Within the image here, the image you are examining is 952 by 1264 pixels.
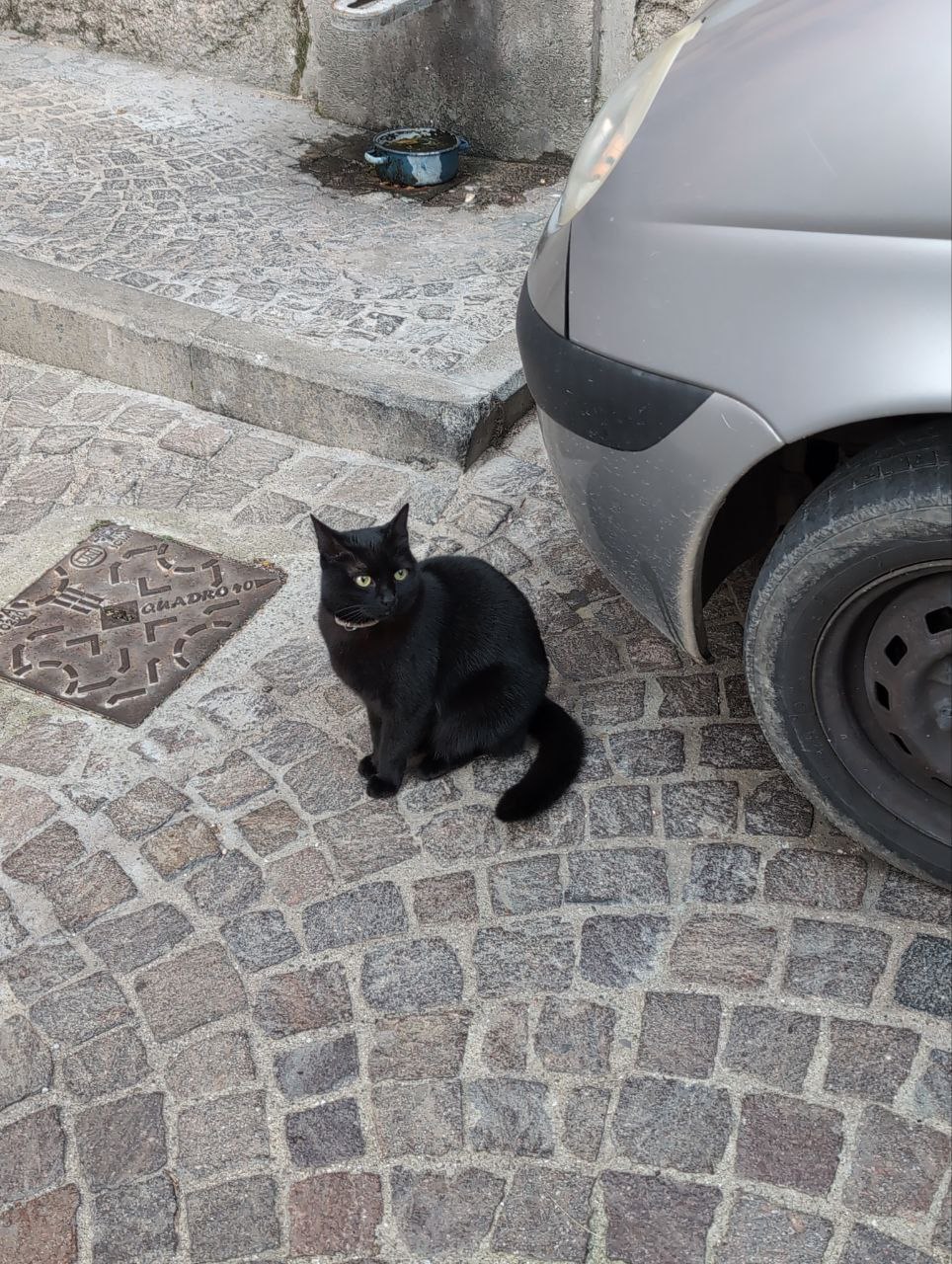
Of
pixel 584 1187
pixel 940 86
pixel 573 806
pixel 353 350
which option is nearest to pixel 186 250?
pixel 353 350

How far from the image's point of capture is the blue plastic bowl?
5.66 m

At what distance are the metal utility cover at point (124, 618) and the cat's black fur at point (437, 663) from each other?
0.72 meters

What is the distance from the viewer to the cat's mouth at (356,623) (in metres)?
2.83

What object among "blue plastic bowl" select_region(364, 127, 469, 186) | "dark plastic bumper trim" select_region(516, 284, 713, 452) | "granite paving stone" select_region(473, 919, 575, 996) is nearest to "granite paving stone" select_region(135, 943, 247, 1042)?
"granite paving stone" select_region(473, 919, 575, 996)

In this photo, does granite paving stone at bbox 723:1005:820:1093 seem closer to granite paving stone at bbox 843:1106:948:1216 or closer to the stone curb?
granite paving stone at bbox 843:1106:948:1216

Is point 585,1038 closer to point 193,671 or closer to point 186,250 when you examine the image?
point 193,671

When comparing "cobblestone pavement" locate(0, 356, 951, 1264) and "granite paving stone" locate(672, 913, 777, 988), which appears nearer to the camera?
"cobblestone pavement" locate(0, 356, 951, 1264)

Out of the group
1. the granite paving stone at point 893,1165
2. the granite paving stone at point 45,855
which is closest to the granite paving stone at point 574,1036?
the granite paving stone at point 893,1165

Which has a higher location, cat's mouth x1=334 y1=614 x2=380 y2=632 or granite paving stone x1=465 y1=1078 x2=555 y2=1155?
cat's mouth x1=334 y1=614 x2=380 y2=632

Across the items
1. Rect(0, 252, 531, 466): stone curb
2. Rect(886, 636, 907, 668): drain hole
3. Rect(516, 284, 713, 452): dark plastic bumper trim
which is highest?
Rect(516, 284, 713, 452): dark plastic bumper trim

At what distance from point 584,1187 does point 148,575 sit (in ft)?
7.64

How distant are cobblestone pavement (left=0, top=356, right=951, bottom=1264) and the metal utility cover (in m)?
0.09

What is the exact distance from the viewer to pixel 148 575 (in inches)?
150

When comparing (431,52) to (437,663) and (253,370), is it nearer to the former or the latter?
(253,370)
